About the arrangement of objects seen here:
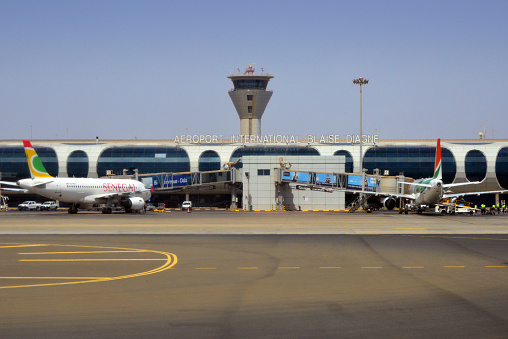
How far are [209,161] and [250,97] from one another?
45886 mm

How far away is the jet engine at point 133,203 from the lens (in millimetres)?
84062

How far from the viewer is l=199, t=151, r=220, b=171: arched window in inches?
5010

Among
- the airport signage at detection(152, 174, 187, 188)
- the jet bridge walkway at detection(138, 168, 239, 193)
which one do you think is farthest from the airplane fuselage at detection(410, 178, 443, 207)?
the airport signage at detection(152, 174, 187, 188)

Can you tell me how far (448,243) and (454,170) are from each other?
88277 millimetres

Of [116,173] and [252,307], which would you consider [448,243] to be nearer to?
[252,307]

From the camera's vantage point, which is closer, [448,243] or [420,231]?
[448,243]

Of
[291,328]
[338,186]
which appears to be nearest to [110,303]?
[291,328]

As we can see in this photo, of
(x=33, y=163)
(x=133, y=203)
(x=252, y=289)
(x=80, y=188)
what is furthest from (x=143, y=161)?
(x=252, y=289)

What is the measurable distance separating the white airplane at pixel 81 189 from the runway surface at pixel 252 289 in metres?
39.9

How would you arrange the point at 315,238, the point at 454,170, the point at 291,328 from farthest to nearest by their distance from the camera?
the point at 454,170
the point at 315,238
the point at 291,328

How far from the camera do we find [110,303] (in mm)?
20328

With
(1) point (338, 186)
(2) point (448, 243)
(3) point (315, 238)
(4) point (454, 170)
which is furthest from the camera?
(4) point (454, 170)

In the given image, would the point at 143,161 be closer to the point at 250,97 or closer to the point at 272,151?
the point at 272,151

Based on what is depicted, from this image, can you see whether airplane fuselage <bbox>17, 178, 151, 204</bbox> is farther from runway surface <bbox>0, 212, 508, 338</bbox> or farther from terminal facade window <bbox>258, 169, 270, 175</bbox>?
runway surface <bbox>0, 212, 508, 338</bbox>
